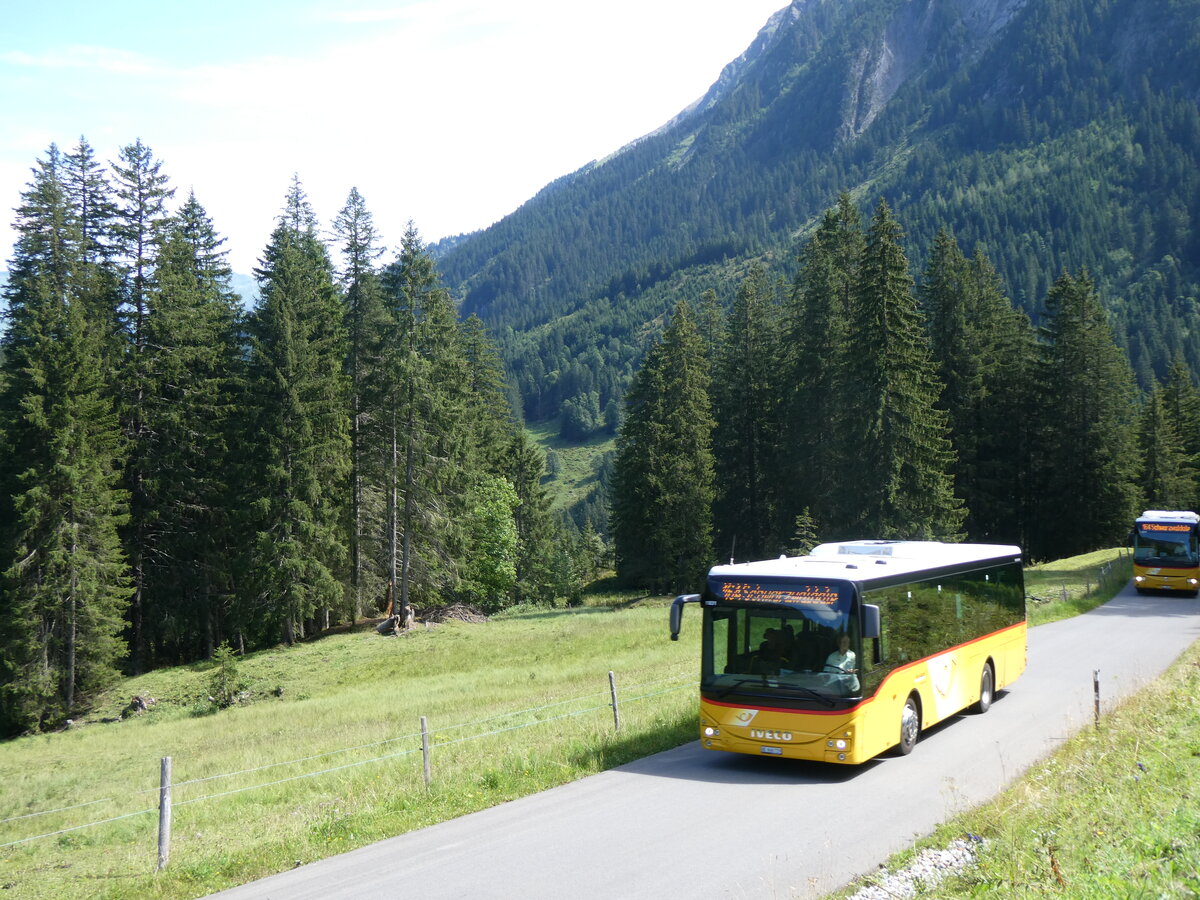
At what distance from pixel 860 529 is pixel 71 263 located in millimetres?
38387

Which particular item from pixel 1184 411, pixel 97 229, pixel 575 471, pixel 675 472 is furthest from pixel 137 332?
pixel 575 471

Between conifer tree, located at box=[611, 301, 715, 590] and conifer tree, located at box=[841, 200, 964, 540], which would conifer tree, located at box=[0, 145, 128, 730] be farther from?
A: conifer tree, located at box=[841, 200, 964, 540]

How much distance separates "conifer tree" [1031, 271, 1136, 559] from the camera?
57750 millimetres

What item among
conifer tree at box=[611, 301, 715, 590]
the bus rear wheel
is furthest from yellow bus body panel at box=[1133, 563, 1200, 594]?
the bus rear wheel

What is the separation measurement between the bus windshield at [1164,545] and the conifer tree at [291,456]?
34348 millimetres

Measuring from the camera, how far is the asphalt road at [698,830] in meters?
8.79

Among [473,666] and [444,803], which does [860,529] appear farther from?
[444,803]

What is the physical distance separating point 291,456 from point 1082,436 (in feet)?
160

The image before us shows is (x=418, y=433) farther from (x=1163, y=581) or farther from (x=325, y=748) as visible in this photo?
(x=1163, y=581)

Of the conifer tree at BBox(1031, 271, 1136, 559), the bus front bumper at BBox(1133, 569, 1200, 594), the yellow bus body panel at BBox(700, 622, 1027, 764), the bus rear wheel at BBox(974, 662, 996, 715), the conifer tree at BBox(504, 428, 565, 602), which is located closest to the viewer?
the yellow bus body panel at BBox(700, 622, 1027, 764)

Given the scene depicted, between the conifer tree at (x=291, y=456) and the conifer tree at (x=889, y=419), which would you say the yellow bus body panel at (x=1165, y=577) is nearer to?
the conifer tree at (x=889, y=419)

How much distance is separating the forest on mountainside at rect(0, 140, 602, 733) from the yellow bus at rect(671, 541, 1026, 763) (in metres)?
30.5

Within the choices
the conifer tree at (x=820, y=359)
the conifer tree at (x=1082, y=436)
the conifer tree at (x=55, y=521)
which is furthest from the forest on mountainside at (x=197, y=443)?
the conifer tree at (x=1082, y=436)

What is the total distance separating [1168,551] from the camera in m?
35.3
